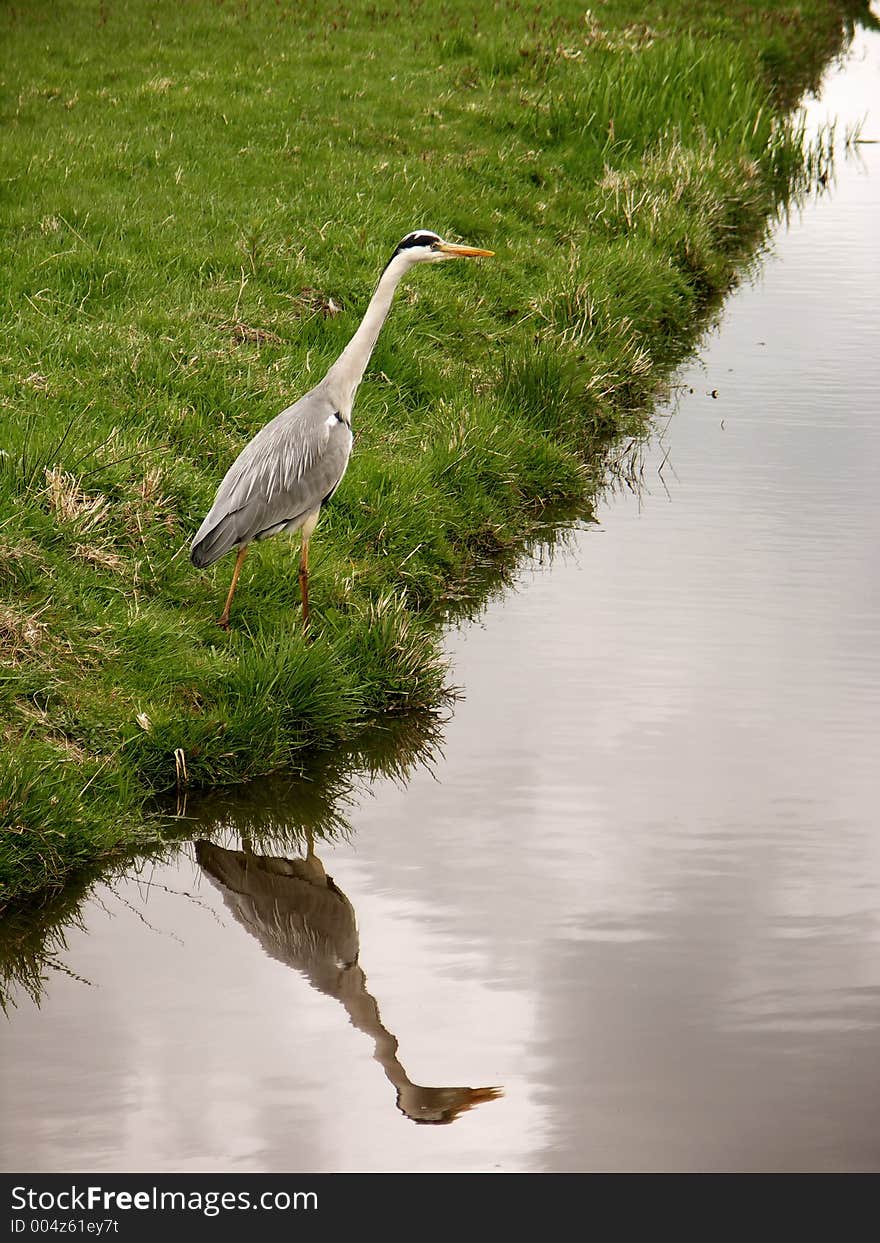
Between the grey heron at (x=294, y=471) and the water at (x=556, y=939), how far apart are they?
1.18m

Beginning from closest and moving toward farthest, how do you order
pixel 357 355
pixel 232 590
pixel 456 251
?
pixel 232 590 → pixel 357 355 → pixel 456 251

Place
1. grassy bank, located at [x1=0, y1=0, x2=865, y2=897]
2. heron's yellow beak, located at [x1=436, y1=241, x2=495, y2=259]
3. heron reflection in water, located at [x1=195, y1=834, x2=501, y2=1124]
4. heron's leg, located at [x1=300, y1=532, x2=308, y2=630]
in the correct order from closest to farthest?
heron reflection in water, located at [x1=195, y1=834, x2=501, y2=1124] → grassy bank, located at [x1=0, y1=0, x2=865, y2=897] → heron's leg, located at [x1=300, y1=532, x2=308, y2=630] → heron's yellow beak, located at [x1=436, y1=241, x2=495, y2=259]

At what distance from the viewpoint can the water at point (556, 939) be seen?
4.93 m

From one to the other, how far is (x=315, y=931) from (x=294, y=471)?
249 centimetres

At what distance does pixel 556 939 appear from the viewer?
5887 millimetres

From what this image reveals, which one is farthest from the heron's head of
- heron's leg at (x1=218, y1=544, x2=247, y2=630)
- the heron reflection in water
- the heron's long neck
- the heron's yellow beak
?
the heron reflection in water

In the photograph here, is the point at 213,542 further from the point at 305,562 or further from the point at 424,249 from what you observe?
the point at 424,249

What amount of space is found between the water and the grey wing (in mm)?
1209

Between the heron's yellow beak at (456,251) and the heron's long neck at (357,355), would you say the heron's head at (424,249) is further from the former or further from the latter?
the heron's long neck at (357,355)

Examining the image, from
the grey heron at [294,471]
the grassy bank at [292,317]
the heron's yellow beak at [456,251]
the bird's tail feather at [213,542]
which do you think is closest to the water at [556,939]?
the grassy bank at [292,317]

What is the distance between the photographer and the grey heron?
24.9ft

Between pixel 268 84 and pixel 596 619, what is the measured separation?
31.9 feet

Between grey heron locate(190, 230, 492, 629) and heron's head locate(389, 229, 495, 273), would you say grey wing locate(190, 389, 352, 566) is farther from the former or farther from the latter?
heron's head locate(389, 229, 495, 273)

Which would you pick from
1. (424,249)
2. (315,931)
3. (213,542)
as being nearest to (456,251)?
(424,249)
